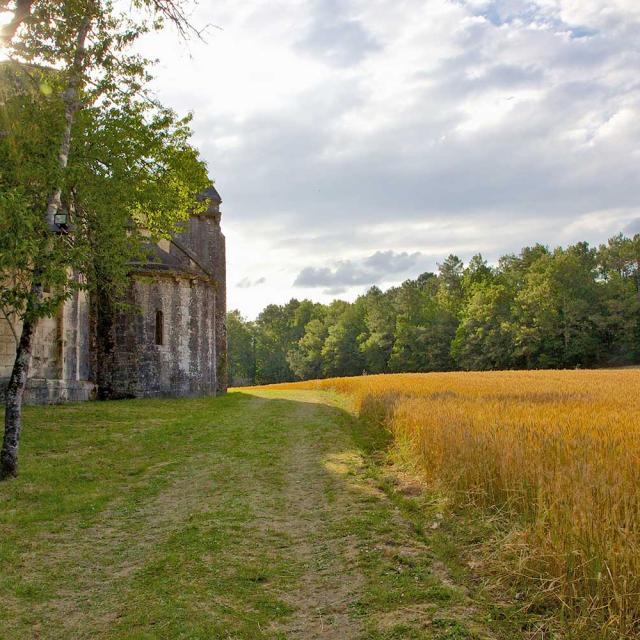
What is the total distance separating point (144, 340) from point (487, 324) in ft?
166

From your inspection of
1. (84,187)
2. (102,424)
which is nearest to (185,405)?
(102,424)

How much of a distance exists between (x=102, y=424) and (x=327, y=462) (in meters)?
8.31

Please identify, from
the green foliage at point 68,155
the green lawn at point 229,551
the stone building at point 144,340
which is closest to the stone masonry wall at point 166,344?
the stone building at point 144,340

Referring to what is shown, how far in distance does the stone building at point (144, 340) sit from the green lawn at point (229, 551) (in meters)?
10.2

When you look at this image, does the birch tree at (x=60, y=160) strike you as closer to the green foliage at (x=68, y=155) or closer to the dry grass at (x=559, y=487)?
the green foliage at (x=68, y=155)

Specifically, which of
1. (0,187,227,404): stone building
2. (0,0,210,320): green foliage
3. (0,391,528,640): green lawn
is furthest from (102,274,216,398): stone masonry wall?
(0,391,528,640): green lawn

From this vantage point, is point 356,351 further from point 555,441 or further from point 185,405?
point 555,441

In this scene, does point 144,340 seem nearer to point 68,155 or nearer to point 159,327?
point 159,327

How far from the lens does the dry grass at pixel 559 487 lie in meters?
3.98

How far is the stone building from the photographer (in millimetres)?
21266

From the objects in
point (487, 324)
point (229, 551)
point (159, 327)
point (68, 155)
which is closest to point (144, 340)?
point (159, 327)

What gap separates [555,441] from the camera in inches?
272

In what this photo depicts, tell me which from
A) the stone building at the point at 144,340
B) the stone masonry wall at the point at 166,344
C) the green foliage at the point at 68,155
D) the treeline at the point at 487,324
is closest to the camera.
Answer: the green foliage at the point at 68,155

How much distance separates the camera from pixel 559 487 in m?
5.11
